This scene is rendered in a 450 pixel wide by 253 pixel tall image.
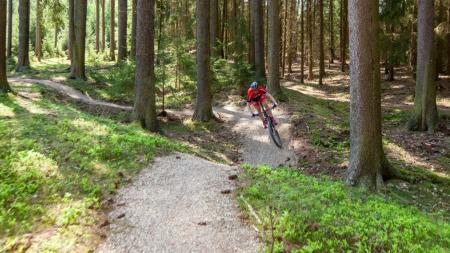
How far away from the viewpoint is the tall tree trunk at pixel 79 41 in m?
22.1

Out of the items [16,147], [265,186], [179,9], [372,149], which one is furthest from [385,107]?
[179,9]

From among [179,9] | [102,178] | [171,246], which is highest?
[179,9]

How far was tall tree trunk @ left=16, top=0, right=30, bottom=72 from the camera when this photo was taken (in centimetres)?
2470

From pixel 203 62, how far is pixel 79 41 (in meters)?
9.40

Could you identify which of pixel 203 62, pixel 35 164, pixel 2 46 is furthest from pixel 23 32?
pixel 35 164

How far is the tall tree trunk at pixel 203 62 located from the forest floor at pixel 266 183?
61 cm

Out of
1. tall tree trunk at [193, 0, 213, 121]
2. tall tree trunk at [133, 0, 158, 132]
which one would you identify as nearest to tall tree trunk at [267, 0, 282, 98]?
tall tree trunk at [193, 0, 213, 121]

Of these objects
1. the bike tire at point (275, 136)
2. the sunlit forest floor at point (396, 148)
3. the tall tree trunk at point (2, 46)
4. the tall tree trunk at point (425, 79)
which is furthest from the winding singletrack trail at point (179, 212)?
the tall tree trunk at point (425, 79)

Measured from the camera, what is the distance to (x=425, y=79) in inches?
578

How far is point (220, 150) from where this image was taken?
13.9 metres

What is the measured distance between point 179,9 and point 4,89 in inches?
1005

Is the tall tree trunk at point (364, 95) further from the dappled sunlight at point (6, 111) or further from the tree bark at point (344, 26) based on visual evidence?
the tree bark at point (344, 26)

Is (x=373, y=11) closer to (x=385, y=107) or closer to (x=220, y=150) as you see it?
(x=220, y=150)

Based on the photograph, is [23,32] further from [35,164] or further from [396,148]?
[396,148]
